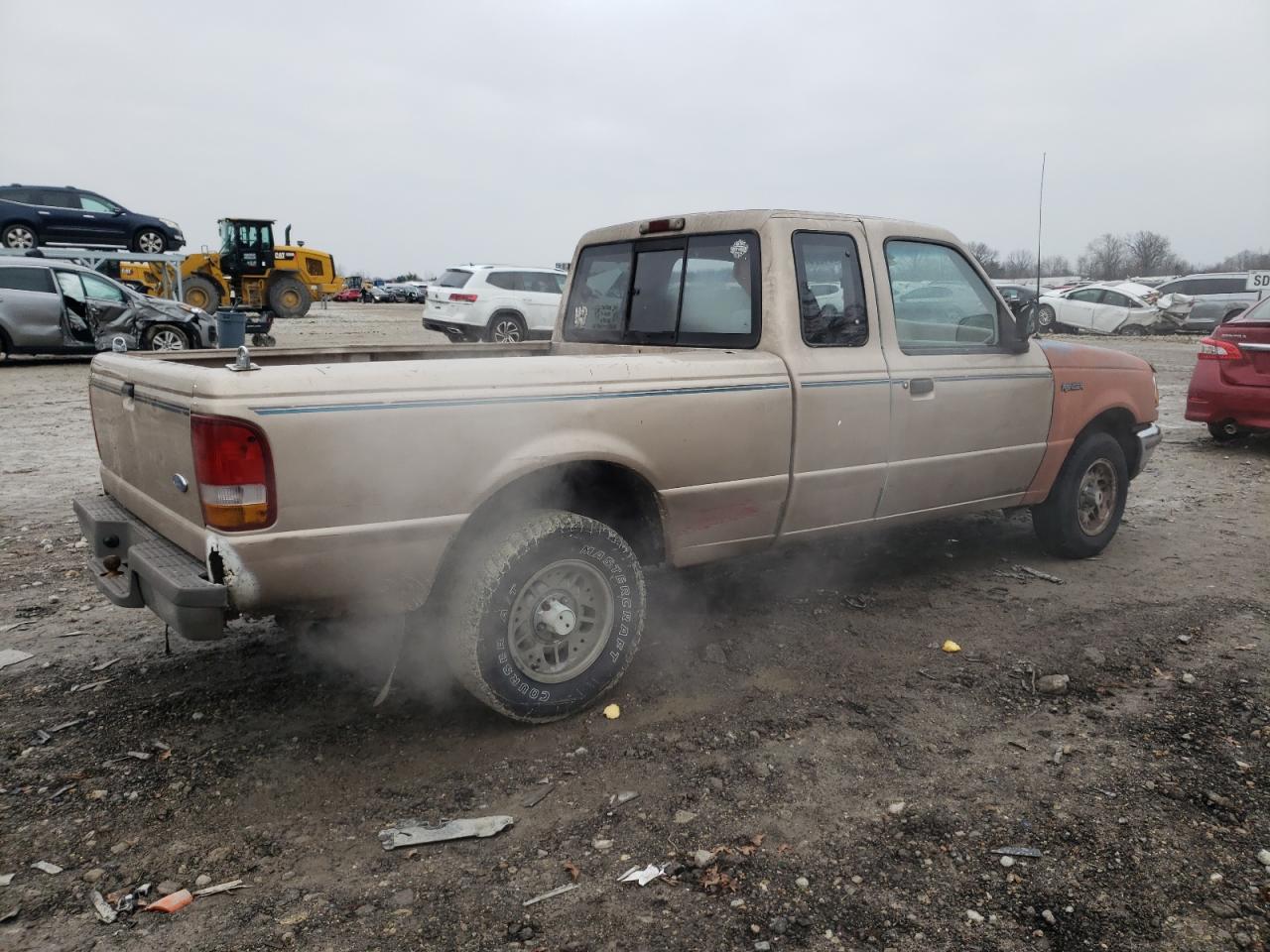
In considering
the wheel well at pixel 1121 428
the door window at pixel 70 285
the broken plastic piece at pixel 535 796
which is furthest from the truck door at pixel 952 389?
the door window at pixel 70 285

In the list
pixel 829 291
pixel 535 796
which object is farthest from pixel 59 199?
pixel 535 796

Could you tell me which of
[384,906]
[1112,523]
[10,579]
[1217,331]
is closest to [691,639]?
[384,906]

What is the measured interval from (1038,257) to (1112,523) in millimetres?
1737

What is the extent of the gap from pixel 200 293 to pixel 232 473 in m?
24.2

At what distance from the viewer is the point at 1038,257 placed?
4969mm

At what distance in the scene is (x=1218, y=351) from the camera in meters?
8.47

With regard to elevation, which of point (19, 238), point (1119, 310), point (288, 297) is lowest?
point (288, 297)

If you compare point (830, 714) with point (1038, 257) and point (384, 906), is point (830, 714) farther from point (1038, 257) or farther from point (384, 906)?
point (1038, 257)

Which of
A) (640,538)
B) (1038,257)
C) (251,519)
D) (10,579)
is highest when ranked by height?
(1038,257)

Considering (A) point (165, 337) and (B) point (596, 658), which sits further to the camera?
(A) point (165, 337)

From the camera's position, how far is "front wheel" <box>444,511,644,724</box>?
3098 millimetres

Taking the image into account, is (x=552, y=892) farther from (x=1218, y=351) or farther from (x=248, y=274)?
(x=248, y=274)

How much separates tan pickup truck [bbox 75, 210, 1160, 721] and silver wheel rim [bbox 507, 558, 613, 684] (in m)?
0.01

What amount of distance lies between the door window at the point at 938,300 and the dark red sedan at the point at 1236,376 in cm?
510
